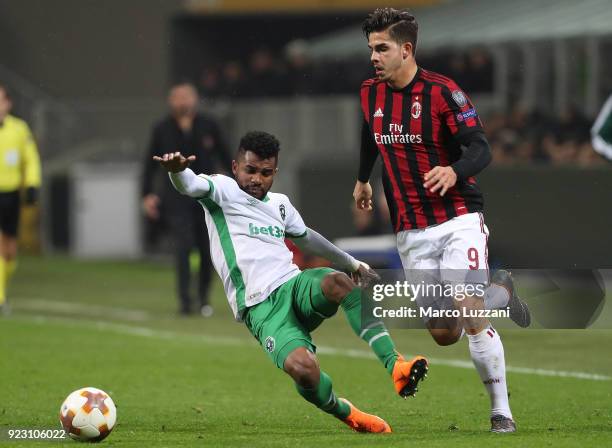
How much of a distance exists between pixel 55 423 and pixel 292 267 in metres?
1.60

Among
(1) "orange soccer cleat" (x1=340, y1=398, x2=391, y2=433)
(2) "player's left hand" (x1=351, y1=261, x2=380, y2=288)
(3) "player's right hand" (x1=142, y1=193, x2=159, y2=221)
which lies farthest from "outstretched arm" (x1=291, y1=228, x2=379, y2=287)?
(3) "player's right hand" (x1=142, y1=193, x2=159, y2=221)

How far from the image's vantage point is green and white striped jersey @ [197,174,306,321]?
26.0 feet

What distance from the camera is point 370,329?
25.7ft

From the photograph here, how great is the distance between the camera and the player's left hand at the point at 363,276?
795cm

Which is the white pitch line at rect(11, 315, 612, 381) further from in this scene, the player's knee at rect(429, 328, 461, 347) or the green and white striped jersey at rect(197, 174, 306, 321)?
the green and white striped jersey at rect(197, 174, 306, 321)

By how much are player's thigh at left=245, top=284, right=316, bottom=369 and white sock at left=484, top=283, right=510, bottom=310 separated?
944 millimetres

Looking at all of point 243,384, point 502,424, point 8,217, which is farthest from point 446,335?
point 8,217

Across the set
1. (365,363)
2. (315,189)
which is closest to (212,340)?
(365,363)

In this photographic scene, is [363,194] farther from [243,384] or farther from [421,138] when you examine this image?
[243,384]

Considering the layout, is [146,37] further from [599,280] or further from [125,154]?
[599,280]

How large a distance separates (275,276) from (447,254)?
36.6 inches

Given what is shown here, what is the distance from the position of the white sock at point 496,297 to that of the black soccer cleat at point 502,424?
1.88 feet

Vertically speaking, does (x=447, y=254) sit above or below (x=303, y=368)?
above

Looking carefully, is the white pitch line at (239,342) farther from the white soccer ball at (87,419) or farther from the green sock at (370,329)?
the white soccer ball at (87,419)
